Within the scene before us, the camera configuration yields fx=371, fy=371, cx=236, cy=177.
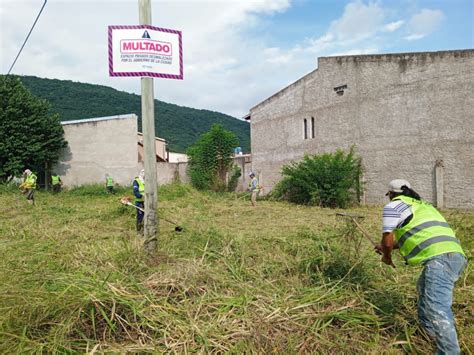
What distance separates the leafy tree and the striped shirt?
678 inches

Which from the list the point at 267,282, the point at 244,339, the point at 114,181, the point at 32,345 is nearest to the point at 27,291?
the point at 32,345

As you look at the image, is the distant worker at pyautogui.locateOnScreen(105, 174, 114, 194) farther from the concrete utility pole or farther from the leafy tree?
the concrete utility pole

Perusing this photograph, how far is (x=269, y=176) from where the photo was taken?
19.0m

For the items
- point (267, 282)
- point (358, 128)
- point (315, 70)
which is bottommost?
point (267, 282)

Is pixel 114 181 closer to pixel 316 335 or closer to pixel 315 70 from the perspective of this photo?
pixel 315 70

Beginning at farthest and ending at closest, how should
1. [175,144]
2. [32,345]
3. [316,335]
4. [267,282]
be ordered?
[175,144] < [267,282] < [316,335] < [32,345]

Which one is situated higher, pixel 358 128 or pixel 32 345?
pixel 358 128

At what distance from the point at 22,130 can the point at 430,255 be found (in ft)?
66.9

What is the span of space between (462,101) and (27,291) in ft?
41.0

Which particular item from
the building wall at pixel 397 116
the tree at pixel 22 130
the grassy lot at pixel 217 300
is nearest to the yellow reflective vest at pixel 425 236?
the grassy lot at pixel 217 300

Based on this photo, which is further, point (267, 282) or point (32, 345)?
point (267, 282)

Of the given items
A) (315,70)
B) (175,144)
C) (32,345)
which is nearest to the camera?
(32,345)

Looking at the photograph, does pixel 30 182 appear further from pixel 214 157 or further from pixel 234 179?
pixel 234 179

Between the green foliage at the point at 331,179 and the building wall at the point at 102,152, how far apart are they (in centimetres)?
1041
